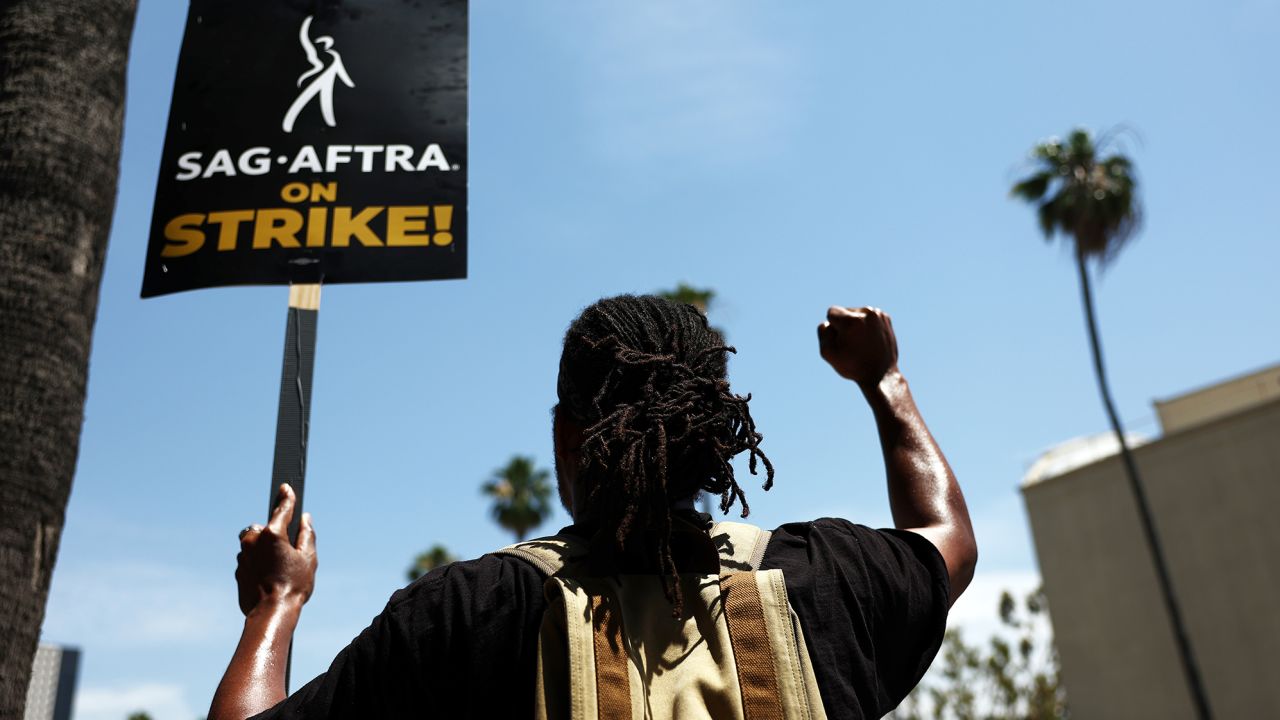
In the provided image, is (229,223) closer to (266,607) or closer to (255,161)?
(255,161)

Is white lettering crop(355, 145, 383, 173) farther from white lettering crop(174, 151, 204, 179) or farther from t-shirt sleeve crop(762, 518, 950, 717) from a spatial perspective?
t-shirt sleeve crop(762, 518, 950, 717)

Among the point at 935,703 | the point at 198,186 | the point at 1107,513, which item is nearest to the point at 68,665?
the point at 935,703

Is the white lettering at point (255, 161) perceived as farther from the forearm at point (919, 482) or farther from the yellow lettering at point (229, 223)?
the forearm at point (919, 482)

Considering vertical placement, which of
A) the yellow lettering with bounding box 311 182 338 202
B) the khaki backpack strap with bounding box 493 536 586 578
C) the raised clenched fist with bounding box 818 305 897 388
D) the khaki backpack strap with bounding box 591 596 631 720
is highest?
the yellow lettering with bounding box 311 182 338 202

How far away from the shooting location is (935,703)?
1151 inches

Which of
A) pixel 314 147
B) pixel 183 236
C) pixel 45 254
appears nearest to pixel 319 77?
pixel 314 147

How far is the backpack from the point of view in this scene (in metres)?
1.79

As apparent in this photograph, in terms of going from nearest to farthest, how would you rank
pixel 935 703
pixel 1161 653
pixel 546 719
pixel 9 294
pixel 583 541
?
pixel 546 719 < pixel 583 541 < pixel 9 294 < pixel 1161 653 < pixel 935 703

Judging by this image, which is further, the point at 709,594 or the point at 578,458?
the point at 578,458

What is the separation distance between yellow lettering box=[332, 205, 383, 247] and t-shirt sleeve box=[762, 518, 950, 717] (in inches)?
66.8

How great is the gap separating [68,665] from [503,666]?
8110cm

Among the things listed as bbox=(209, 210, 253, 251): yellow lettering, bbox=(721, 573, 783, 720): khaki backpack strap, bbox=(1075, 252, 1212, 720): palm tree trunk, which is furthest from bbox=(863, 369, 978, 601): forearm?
bbox=(1075, 252, 1212, 720): palm tree trunk

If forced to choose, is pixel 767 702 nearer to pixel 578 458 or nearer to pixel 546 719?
pixel 546 719

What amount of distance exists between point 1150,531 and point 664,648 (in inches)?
873
